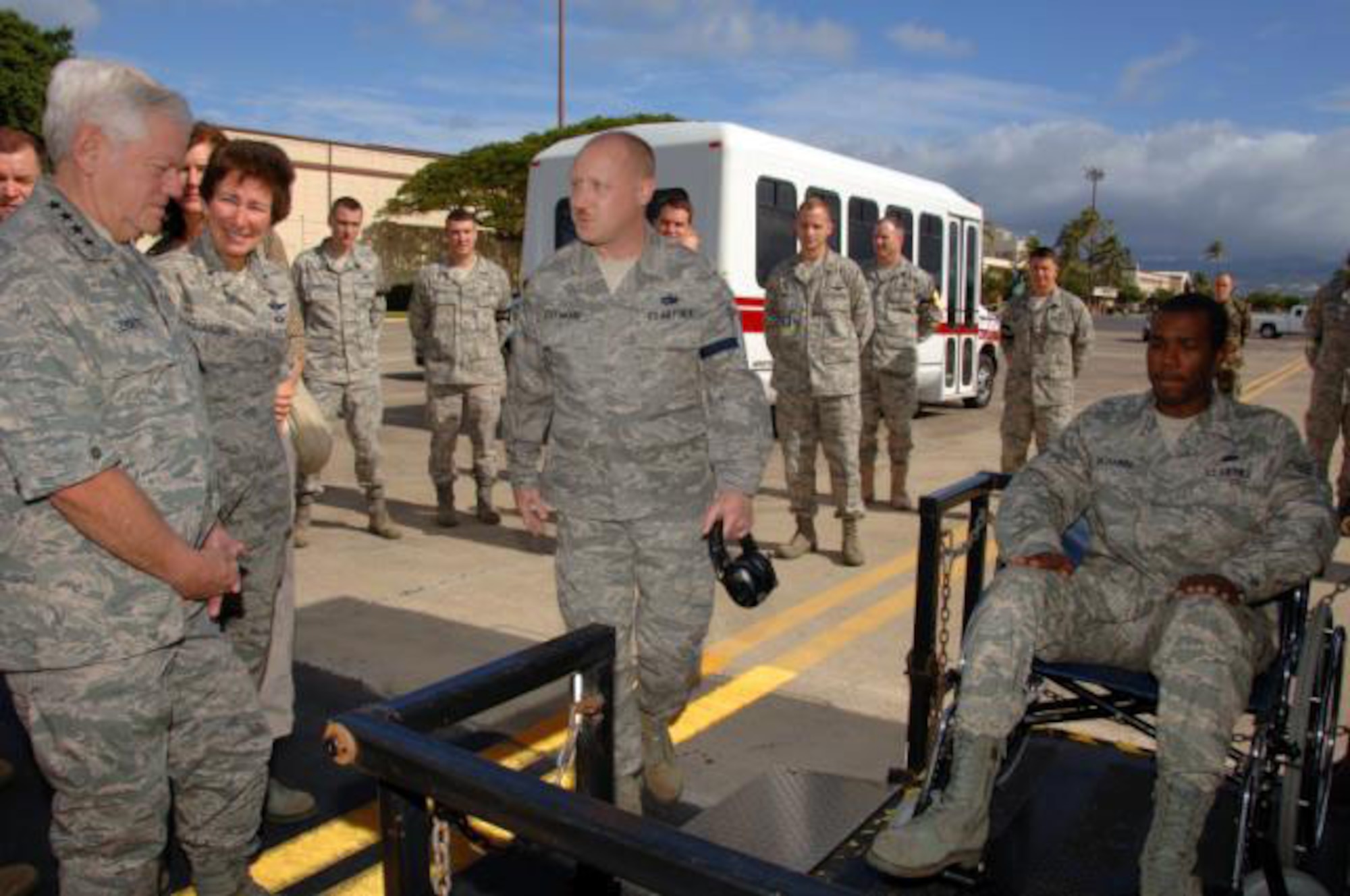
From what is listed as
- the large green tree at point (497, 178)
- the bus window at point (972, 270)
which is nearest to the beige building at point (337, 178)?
the large green tree at point (497, 178)

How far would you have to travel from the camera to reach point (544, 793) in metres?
1.23

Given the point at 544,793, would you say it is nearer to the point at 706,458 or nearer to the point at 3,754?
the point at 706,458

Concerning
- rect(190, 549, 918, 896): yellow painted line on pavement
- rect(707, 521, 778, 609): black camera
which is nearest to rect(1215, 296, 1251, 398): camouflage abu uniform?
rect(190, 549, 918, 896): yellow painted line on pavement

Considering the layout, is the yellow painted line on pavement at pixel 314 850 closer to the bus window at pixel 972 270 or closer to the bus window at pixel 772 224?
the bus window at pixel 772 224

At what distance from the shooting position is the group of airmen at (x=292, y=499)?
210 cm

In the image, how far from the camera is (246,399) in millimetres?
3135

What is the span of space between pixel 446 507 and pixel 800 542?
7.79 feet

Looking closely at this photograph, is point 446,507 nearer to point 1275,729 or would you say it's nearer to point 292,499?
point 292,499

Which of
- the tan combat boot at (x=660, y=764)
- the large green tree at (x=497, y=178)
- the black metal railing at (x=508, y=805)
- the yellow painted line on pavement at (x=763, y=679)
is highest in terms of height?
the large green tree at (x=497, y=178)

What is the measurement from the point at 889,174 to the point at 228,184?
1070 centimetres

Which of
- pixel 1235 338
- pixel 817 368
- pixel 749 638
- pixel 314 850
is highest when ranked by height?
pixel 1235 338

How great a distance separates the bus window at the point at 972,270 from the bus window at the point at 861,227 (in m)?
2.28

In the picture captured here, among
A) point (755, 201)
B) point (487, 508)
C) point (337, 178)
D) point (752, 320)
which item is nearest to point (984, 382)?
point (752, 320)

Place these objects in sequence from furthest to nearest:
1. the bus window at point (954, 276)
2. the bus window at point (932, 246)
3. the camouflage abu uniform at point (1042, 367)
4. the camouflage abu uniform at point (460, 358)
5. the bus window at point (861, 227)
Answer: the bus window at point (954, 276), the bus window at point (932, 246), the bus window at point (861, 227), the camouflage abu uniform at point (1042, 367), the camouflage abu uniform at point (460, 358)
